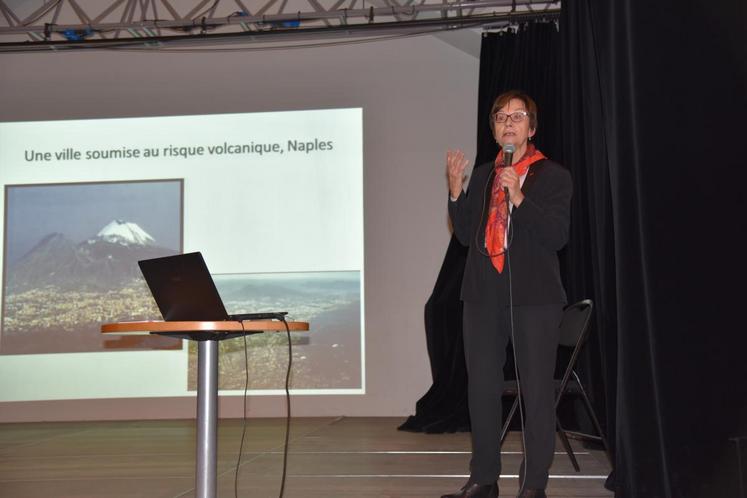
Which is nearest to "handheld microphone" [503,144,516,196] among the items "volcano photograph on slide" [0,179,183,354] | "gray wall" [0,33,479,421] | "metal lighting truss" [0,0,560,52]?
"metal lighting truss" [0,0,560,52]

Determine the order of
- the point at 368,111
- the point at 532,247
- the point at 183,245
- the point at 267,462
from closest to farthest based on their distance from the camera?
the point at 532,247
the point at 267,462
the point at 183,245
the point at 368,111

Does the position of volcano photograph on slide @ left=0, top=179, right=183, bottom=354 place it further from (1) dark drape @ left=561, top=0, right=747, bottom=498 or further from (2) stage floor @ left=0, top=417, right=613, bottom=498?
(1) dark drape @ left=561, top=0, right=747, bottom=498

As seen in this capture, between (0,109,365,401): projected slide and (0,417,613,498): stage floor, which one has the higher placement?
(0,109,365,401): projected slide

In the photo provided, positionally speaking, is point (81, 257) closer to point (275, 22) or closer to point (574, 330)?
point (275, 22)

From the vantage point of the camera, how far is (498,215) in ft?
8.37

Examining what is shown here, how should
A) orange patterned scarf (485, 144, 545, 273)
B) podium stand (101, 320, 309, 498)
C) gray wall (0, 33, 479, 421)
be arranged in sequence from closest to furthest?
podium stand (101, 320, 309, 498), orange patterned scarf (485, 144, 545, 273), gray wall (0, 33, 479, 421)

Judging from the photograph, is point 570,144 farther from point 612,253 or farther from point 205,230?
point 205,230

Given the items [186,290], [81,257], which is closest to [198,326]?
[186,290]

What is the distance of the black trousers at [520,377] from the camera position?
2.43 metres

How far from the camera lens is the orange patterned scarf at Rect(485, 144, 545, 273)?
249 cm

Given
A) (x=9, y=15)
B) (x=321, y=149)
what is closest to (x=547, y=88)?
(x=321, y=149)

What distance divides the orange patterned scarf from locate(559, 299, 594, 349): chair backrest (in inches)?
39.6

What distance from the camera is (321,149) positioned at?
6.07 metres

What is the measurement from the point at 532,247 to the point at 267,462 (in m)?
1.93
